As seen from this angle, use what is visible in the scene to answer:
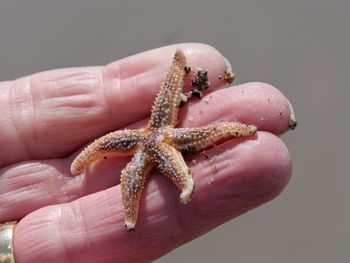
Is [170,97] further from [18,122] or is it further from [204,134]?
[18,122]

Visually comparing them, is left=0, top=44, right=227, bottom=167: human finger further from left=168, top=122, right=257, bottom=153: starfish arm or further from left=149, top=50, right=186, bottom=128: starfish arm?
left=168, top=122, right=257, bottom=153: starfish arm

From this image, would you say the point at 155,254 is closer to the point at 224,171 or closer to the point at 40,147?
the point at 224,171

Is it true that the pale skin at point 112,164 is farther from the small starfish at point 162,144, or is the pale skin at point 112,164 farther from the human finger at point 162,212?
the small starfish at point 162,144

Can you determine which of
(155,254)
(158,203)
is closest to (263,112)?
(158,203)

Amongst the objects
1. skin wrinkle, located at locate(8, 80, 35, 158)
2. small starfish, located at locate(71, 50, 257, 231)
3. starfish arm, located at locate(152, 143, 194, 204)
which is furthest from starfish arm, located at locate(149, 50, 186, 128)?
skin wrinkle, located at locate(8, 80, 35, 158)

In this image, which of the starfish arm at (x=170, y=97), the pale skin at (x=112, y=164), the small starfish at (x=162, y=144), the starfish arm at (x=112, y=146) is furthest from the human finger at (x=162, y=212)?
the starfish arm at (x=170, y=97)

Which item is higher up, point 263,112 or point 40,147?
point 263,112
